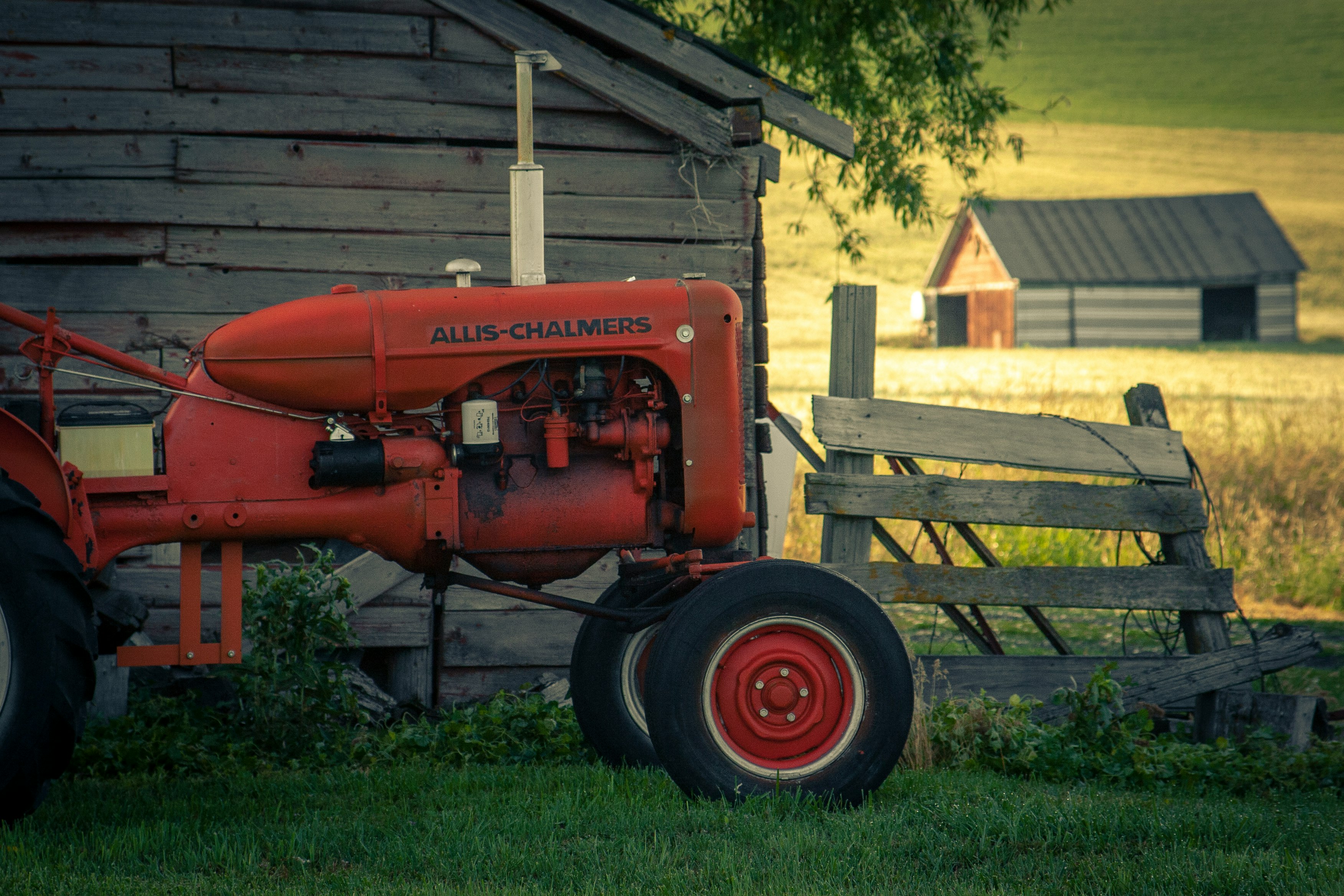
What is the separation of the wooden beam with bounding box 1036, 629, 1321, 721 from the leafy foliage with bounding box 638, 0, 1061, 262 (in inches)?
190

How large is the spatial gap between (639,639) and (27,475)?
82.9 inches

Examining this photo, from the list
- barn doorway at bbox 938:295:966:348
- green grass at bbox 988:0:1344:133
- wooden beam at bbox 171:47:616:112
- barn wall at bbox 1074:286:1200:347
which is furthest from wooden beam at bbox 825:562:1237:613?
green grass at bbox 988:0:1344:133

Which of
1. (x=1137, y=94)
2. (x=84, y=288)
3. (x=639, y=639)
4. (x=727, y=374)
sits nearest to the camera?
(x=727, y=374)

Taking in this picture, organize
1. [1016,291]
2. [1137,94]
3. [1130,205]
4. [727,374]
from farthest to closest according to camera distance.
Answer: [1137,94] < [1130,205] < [1016,291] < [727,374]

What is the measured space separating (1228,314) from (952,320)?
351 inches

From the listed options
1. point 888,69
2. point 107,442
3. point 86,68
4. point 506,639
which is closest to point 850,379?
point 506,639

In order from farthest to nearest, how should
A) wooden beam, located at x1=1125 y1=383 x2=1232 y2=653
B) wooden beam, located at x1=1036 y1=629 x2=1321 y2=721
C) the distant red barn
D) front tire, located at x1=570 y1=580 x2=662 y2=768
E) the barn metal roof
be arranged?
the barn metal roof < the distant red barn < wooden beam, located at x1=1125 y1=383 x2=1232 y2=653 < wooden beam, located at x1=1036 y1=629 x2=1321 y2=721 < front tire, located at x1=570 y1=580 x2=662 y2=768

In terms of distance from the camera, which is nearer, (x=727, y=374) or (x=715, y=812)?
(x=715, y=812)

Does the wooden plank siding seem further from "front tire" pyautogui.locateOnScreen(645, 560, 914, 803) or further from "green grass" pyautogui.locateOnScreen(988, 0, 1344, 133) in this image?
"green grass" pyautogui.locateOnScreen(988, 0, 1344, 133)

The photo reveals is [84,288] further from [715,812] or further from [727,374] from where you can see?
[715,812]

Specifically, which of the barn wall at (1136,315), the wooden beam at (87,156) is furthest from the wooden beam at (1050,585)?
the barn wall at (1136,315)

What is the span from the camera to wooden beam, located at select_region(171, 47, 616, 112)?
232 inches

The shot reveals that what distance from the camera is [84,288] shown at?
584cm

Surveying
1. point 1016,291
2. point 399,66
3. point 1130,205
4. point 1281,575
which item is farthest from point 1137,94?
point 399,66
